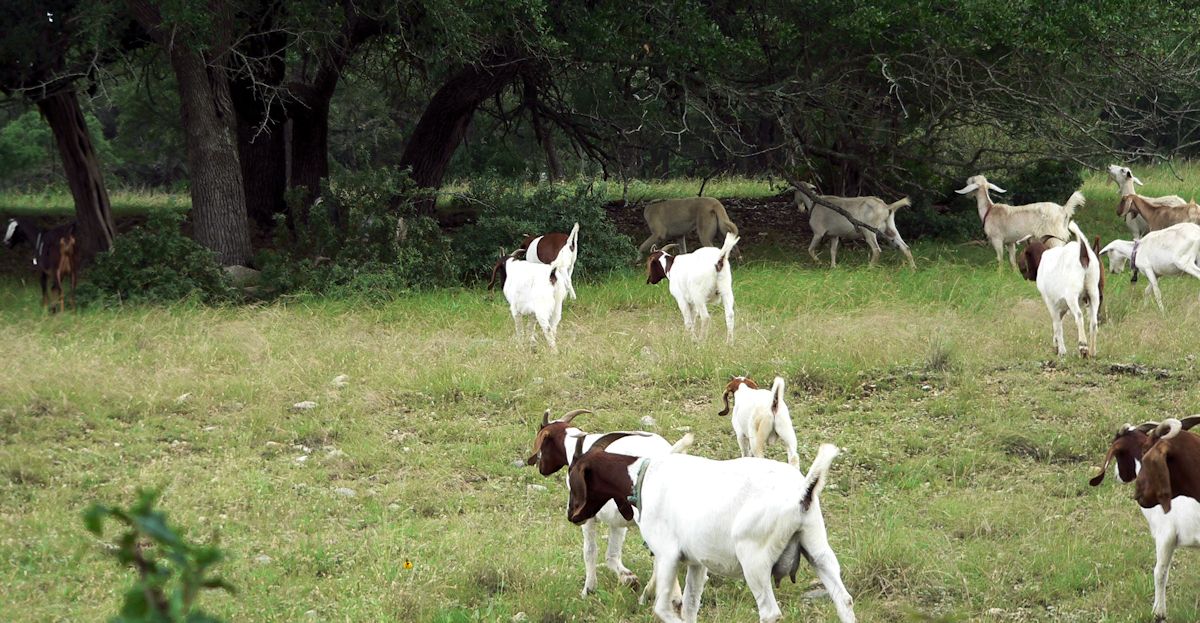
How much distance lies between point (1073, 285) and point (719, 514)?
6.45m

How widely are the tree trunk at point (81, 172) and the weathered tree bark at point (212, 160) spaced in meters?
2.02

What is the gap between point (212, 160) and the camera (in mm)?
16062

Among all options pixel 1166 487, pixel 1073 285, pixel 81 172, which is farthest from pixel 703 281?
pixel 81 172

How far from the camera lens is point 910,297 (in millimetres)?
14273

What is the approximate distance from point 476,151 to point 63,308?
16294 mm

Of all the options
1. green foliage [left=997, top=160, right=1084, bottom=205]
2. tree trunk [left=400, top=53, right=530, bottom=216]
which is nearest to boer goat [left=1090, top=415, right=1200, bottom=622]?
tree trunk [left=400, top=53, right=530, bottom=216]

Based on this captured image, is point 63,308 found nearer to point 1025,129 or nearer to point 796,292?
point 796,292

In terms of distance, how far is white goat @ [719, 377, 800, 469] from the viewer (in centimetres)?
764

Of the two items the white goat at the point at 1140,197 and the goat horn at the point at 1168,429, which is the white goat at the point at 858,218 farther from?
the goat horn at the point at 1168,429

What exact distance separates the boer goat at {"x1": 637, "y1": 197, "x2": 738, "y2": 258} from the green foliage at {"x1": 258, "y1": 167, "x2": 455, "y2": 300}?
3558 millimetres

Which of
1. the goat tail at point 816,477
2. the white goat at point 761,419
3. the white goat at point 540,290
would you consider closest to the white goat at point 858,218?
the white goat at point 540,290

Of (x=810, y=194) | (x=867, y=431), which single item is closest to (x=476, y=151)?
(x=810, y=194)

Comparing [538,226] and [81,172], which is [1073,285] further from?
[81,172]

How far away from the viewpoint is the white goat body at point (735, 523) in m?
4.99
